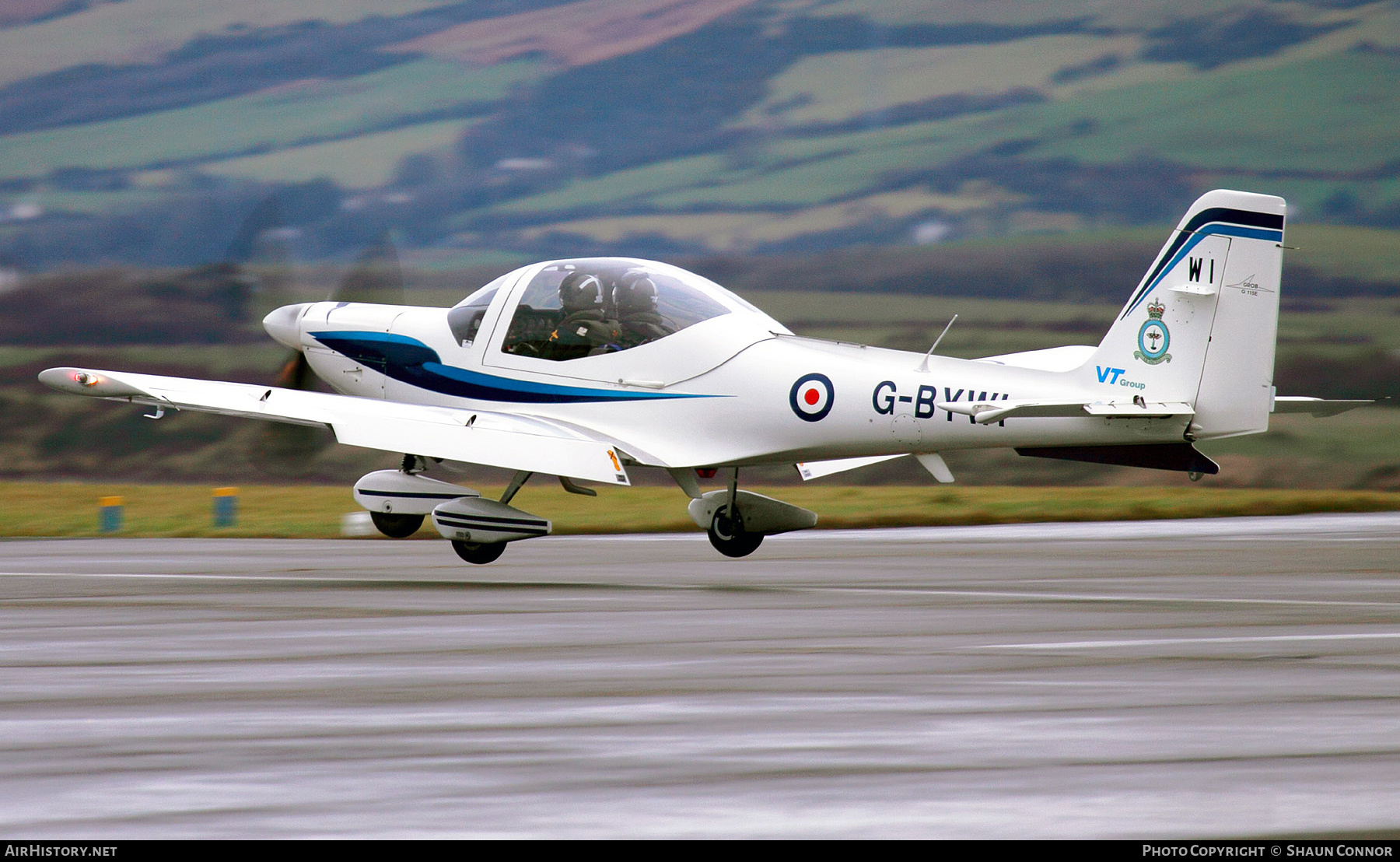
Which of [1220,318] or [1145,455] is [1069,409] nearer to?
[1145,455]

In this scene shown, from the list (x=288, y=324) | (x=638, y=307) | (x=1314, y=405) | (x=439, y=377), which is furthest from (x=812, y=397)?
(x=288, y=324)

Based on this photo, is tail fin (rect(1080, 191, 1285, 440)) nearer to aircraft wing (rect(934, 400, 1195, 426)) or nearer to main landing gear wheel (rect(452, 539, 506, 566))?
aircraft wing (rect(934, 400, 1195, 426))

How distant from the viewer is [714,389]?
54.0ft

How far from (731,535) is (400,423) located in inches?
155

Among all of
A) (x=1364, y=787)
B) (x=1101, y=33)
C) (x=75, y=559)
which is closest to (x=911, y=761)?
(x=1364, y=787)

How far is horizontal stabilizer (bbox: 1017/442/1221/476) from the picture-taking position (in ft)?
49.4

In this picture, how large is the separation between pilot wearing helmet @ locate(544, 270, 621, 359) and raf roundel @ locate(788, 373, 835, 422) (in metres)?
1.98

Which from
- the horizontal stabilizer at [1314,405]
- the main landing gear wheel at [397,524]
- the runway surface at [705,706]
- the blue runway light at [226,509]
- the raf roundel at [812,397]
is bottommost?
the blue runway light at [226,509]

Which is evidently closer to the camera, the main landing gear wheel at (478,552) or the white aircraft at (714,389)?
the white aircraft at (714,389)

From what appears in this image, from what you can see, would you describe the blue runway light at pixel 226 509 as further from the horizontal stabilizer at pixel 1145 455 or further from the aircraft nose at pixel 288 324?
the horizontal stabilizer at pixel 1145 455

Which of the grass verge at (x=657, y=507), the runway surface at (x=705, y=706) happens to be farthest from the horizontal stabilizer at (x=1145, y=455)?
the grass verge at (x=657, y=507)

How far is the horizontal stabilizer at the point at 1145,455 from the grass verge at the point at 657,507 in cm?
1049

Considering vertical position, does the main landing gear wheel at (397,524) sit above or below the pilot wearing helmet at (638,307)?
below

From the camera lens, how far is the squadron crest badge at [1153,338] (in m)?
15.0
